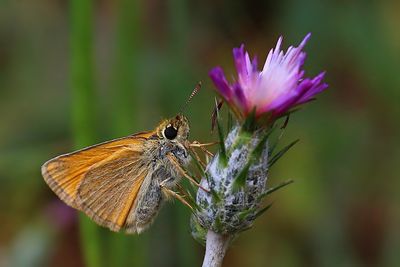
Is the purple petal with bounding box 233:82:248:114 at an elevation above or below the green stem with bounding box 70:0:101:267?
below

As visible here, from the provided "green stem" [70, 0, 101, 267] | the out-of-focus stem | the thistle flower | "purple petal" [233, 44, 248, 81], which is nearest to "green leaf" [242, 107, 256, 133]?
the thistle flower

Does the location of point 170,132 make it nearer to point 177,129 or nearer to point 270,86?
point 177,129

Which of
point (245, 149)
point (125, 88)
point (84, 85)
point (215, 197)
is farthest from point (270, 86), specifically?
point (125, 88)

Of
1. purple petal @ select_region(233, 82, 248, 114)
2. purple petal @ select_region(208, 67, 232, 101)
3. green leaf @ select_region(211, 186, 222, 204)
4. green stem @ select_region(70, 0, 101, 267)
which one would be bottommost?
green leaf @ select_region(211, 186, 222, 204)

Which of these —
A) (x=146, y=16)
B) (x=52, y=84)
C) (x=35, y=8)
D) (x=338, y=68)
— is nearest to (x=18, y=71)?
(x=52, y=84)

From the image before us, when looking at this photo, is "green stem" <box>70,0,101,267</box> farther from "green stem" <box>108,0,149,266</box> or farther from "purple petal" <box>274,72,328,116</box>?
"purple petal" <box>274,72,328,116</box>
